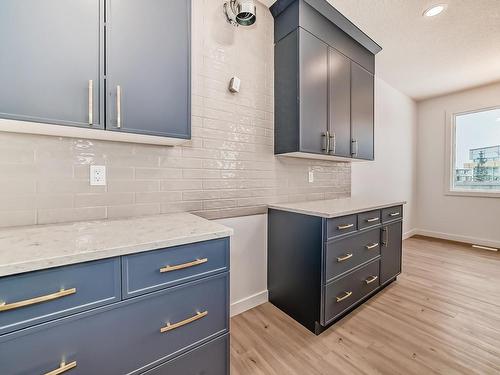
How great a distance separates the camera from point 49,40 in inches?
37.8

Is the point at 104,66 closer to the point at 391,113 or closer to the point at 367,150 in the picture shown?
the point at 367,150

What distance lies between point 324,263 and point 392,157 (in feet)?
10.3

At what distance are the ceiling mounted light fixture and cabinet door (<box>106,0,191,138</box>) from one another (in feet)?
1.72

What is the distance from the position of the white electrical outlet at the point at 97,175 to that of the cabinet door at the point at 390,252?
94.5 inches

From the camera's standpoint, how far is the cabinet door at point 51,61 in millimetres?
895

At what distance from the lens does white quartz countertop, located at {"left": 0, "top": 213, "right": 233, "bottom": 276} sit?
2.42ft

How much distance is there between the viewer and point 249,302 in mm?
2039

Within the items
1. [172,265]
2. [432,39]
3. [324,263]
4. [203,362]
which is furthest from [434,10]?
[203,362]

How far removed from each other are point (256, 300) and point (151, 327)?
1315 mm

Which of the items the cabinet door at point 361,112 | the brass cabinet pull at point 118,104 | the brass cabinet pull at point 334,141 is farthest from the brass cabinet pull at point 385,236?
the brass cabinet pull at point 118,104

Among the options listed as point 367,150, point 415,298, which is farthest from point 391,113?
point 415,298

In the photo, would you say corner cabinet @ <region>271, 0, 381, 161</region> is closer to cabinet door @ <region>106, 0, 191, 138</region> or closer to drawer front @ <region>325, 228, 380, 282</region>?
drawer front @ <region>325, 228, 380, 282</region>

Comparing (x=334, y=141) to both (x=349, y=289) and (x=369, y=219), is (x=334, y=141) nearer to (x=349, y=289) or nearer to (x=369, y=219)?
(x=369, y=219)

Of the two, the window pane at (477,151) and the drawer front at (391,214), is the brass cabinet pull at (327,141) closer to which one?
the drawer front at (391,214)
